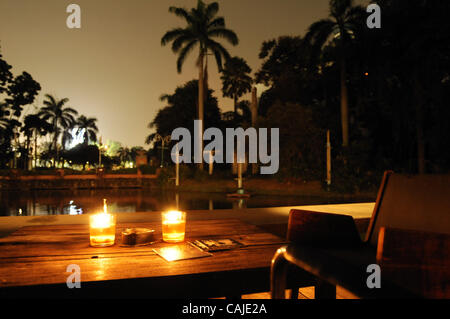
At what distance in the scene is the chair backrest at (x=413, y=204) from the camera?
1617 millimetres

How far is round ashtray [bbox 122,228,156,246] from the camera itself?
1.55 meters

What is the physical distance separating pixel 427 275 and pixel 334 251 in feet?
2.35

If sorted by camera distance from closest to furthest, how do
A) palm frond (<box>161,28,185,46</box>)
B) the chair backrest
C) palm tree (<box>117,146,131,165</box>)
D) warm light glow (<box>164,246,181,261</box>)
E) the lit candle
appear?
warm light glow (<box>164,246,181,261</box>) → the lit candle → the chair backrest → palm frond (<box>161,28,185,46</box>) → palm tree (<box>117,146,131,165</box>)

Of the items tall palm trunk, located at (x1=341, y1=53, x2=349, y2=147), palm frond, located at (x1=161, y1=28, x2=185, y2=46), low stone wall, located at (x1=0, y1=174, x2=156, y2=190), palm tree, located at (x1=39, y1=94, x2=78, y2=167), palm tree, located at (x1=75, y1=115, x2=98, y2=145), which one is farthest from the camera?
palm tree, located at (x1=75, y1=115, x2=98, y2=145)

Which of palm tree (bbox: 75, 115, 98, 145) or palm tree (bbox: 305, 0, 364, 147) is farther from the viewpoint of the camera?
palm tree (bbox: 75, 115, 98, 145)

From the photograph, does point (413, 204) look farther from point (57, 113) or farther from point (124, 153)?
point (124, 153)

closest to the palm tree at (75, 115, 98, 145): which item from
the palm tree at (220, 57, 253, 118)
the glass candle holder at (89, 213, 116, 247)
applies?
the palm tree at (220, 57, 253, 118)

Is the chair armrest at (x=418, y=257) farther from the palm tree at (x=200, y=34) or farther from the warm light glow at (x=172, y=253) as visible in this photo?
the palm tree at (x=200, y=34)

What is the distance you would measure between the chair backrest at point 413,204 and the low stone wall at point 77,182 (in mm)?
20979

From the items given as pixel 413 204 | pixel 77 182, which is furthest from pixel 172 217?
pixel 77 182

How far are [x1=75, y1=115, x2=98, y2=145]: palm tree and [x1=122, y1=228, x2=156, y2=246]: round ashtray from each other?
5726 cm

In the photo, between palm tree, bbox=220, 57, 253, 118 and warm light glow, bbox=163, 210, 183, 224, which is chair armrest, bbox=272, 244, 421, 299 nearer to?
warm light glow, bbox=163, 210, 183, 224

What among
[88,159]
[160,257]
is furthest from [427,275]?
[88,159]

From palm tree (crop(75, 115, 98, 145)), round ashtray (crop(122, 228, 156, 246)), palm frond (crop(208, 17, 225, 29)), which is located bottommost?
round ashtray (crop(122, 228, 156, 246))
